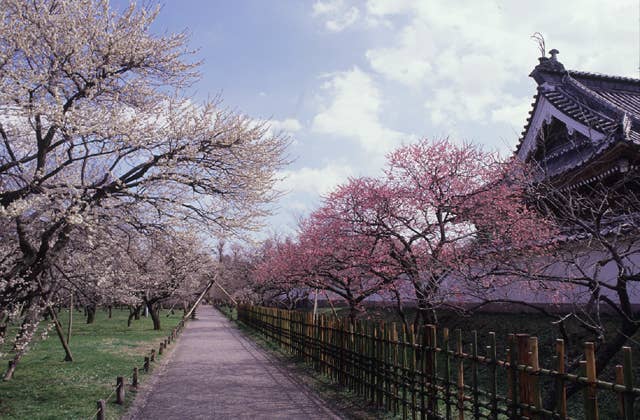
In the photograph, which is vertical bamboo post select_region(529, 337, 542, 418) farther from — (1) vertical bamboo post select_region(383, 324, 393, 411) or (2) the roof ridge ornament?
(2) the roof ridge ornament

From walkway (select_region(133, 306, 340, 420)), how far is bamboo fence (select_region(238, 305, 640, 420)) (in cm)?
107

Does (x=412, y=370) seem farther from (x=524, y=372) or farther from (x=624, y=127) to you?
(x=624, y=127)

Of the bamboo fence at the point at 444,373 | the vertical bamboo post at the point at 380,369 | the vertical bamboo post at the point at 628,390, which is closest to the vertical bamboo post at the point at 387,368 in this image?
the bamboo fence at the point at 444,373

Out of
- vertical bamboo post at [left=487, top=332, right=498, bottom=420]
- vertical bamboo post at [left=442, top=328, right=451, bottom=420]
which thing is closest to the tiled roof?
vertical bamboo post at [left=442, top=328, right=451, bottom=420]

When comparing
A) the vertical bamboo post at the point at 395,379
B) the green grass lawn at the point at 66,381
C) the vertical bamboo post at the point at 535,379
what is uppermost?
the vertical bamboo post at the point at 535,379

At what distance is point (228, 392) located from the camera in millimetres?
11836

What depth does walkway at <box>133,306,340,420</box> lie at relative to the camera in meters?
9.64

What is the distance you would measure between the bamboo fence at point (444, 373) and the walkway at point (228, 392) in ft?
3.51

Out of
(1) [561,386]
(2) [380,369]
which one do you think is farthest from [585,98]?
(1) [561,386]

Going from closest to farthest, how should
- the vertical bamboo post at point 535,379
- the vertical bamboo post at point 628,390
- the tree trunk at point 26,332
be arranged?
1. the vertical bamboo post at point 628,390
2. the vertical bamboo post at point 535,379
3. the tree trunk at point 26,332

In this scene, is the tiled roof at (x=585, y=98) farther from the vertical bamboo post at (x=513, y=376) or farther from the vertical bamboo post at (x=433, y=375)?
the vertical bamboo post at (x=513, y=376)

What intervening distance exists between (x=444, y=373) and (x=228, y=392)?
6408 millimetres

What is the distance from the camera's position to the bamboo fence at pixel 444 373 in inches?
186

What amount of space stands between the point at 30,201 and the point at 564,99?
45.4 feet
